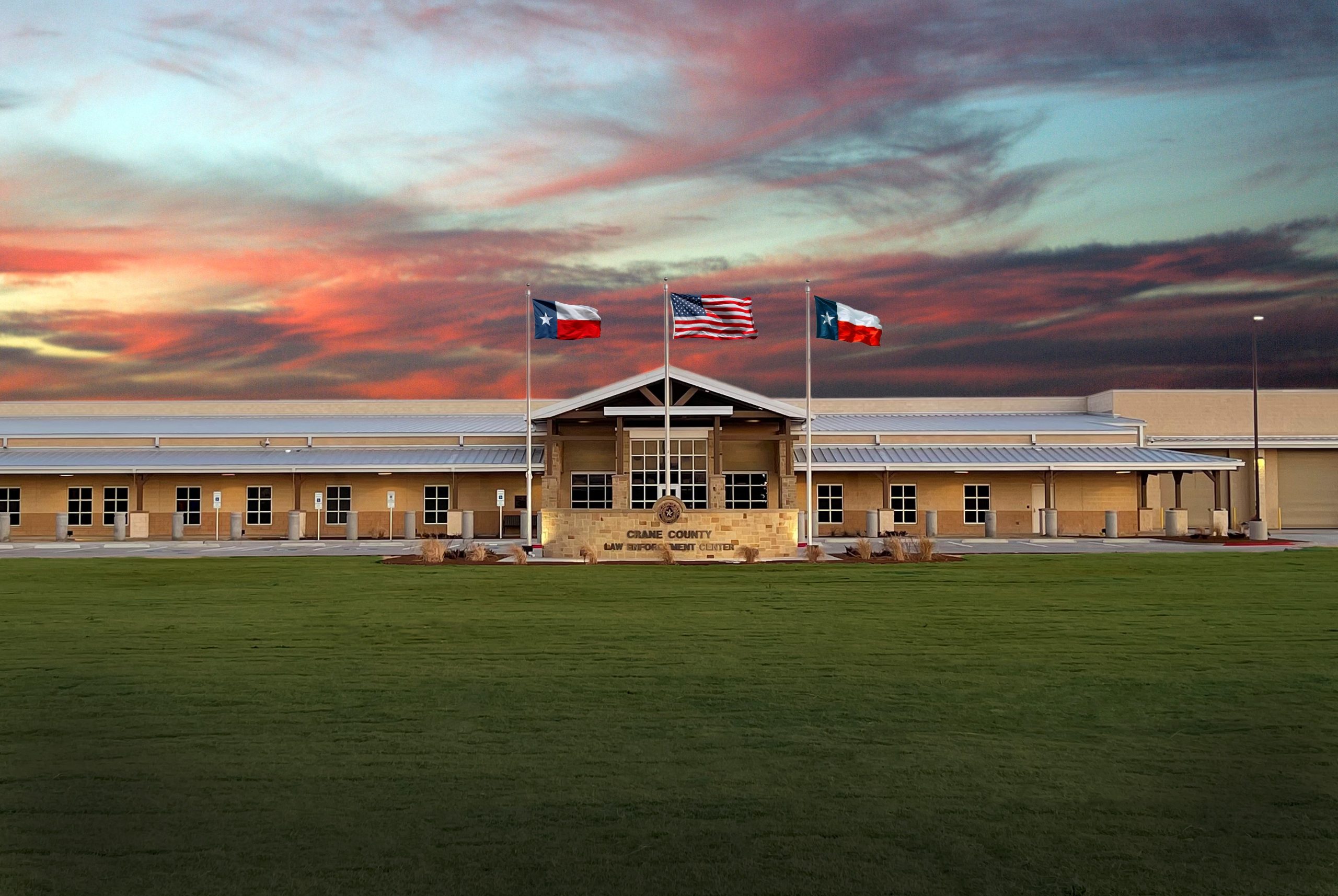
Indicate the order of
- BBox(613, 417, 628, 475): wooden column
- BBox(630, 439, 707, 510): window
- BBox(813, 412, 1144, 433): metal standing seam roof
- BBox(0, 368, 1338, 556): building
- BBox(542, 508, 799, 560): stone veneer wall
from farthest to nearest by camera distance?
1. BBox(813, 412, 1144, 433): metal standing seam roof
2. BBox(630, 439, 707, 510): window
3. BBox(0, 368, 1338, 556): building
4. BBox(613, 417, 628, 475): wooden column
5. BBox(542, 508, 799, 560): stone veneer wall

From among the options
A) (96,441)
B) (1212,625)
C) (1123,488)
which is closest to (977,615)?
(1212,625)

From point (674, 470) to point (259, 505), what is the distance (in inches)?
680

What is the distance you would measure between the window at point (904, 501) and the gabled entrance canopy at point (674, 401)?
802 centimetres

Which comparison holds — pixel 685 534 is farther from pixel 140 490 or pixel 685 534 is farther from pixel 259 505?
pixel 140 490

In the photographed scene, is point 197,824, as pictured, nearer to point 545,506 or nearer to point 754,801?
point 754,801

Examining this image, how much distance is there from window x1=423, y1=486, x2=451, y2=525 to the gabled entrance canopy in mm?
7749

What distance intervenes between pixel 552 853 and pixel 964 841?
2.35m

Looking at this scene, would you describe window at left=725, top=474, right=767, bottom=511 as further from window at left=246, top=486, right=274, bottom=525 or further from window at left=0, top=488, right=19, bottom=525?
window at left=0, top=488, right=19, bottom=525

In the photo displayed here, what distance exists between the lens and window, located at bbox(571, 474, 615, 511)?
43.2 m

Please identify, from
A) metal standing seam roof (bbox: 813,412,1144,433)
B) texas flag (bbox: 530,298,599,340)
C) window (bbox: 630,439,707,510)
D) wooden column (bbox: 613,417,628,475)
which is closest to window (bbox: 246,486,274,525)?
window (bbox: 630,439,707,510)

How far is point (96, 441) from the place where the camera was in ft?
155

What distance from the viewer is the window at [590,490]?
4316 cm

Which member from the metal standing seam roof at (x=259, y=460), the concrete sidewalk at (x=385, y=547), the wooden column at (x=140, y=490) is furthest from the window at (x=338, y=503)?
the wooden column at (x=140, y=490)

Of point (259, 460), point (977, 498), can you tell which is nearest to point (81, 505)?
point (259, 460)
